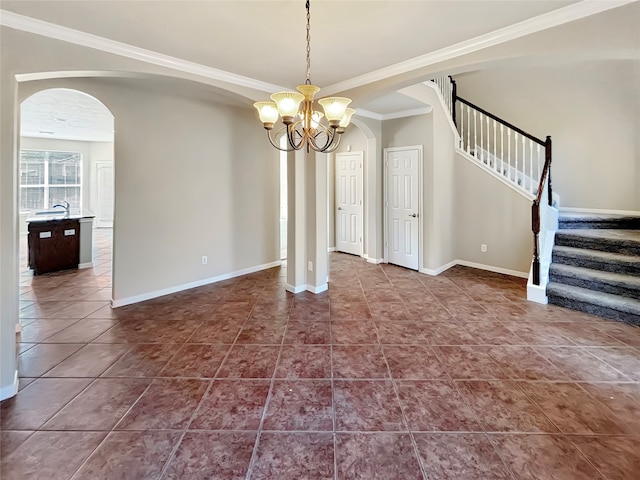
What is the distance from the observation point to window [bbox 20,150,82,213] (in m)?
8.47

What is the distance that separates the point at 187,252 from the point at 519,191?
5283 mm

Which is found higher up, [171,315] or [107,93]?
[107,93]

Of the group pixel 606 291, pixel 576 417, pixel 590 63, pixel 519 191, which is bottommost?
pixel 576 417

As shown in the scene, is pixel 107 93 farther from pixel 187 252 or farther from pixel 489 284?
pixel 489 284

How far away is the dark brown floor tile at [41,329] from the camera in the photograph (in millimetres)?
3117

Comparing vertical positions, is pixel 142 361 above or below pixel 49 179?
below

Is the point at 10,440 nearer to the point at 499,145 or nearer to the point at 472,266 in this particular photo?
the point at 472,266

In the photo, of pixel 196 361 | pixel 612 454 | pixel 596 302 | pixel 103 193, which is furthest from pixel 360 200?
pixel 103 193

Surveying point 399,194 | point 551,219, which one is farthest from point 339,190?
point 551,219

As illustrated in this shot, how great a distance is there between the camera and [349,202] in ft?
23.0

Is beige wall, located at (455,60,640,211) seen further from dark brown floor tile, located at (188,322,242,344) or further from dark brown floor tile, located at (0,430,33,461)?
dark brown floor tile, located at (0,430,33,461)

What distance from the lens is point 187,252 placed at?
15.3ft

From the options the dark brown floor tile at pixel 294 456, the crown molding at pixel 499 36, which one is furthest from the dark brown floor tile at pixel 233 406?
the crown molding at pixel 499 36

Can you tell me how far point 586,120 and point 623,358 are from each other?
4356 millimetres
